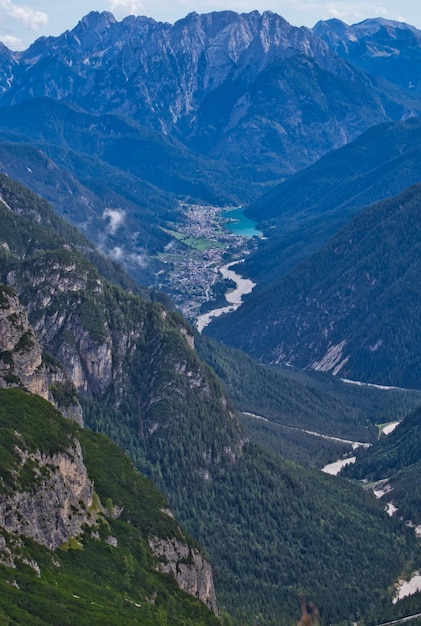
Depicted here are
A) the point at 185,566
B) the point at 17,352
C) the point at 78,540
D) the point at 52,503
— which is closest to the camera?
the point at 52,503

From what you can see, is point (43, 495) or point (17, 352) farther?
point (17, 352)

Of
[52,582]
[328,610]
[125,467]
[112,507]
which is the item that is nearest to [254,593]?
[328,610]

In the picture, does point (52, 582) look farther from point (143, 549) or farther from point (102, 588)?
point (143, 549)

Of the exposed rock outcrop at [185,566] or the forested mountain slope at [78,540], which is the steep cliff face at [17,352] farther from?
the exposed rock outcrop at [185,566]

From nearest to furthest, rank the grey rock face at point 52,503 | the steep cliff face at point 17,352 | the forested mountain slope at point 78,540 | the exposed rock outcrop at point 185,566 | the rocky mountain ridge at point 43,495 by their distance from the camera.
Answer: the forested mountain slope at point 78,540, the grey rock face at point 52,503, the rocky mountain ridge at point 43,495, the exposed rock outcrop at point 185,566, the steep cliff face at point 17,352

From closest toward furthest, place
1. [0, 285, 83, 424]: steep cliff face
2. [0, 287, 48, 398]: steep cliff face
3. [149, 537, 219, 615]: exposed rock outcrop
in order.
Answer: [149, 537, 219, 615]: exposed rock outcrop
[0, 285, 83, 424]: steep cliff face
[0, 287, 48, 398]: steep cliff face

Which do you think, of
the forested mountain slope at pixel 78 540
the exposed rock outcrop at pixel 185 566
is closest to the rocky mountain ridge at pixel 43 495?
the exposed rock outcrop at pixel 185 566

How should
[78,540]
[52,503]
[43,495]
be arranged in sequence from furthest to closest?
[78,540]
[52,503]
[43,495]

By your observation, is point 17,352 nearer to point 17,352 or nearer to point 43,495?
point 17,352

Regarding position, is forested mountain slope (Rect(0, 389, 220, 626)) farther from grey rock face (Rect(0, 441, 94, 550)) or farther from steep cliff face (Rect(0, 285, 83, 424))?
steep cliff face (Rect(0, 285, 83, 424))

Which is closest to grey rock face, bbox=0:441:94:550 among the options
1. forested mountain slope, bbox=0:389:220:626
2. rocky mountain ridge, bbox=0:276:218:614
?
rocky mountain ridge, bbox=0:276:218:614

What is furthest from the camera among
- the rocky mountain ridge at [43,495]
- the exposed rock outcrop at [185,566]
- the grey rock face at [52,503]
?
the exposed rock outcrop at [185,566]

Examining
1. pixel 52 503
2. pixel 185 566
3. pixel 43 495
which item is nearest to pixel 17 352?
pixel 52 503
